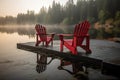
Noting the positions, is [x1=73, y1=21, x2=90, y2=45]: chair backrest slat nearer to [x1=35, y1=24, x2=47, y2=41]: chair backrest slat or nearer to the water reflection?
the water reflection

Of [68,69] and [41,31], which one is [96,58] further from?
[41,31]

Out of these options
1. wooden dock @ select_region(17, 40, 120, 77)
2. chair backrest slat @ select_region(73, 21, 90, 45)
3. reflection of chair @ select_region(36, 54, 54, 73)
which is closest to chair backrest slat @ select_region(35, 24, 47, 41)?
wooden dock @ select_region(17, 40, 120, 77)

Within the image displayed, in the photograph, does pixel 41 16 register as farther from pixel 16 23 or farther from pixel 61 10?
pixel 61 10

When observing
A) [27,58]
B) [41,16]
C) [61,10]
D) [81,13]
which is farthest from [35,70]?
[41,16]

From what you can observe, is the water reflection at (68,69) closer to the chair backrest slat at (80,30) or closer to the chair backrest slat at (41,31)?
the chair backrest slat at (80,30)

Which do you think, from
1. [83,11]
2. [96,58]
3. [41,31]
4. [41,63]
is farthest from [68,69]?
[83,11]

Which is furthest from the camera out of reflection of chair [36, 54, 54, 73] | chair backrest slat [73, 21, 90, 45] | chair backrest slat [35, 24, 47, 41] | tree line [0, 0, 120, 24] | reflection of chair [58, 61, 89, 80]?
tree line [0, 0, 120, 24]

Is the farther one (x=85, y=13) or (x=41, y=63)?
(x=85, y=13)

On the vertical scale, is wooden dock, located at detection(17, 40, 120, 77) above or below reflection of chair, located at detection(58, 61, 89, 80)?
above

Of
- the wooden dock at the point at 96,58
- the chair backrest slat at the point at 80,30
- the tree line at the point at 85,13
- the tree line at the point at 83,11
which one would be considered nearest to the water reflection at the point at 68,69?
the wooden dock at the point at 96,58

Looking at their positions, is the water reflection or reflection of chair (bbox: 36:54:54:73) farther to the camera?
reflection of chair (bbox: 36:54:54:73)

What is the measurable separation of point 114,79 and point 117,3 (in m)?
50.3

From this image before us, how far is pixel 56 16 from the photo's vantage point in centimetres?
8438

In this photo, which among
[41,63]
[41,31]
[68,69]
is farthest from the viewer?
[41,31]
